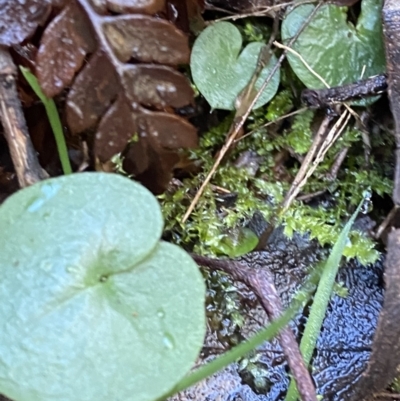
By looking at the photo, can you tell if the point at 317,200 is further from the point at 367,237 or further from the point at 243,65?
the point at 243,65

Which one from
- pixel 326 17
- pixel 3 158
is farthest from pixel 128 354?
pixel 326 17

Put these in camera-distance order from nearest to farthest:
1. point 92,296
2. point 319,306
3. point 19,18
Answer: point 92,296, point 19,18, point 319,306

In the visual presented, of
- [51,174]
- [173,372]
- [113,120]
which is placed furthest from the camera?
[51,174]

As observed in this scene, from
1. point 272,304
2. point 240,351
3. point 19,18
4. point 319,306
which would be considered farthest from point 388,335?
point 19,18

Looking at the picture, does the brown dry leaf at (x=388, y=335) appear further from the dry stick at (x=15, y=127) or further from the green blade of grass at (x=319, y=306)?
the dry stick at (x=15, y=127)

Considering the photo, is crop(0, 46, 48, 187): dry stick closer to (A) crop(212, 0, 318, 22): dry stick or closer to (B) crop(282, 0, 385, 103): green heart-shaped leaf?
(A) crop(212, 0, 318, 22): dry stick

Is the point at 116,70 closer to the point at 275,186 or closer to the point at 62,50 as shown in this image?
the point at 62,50
